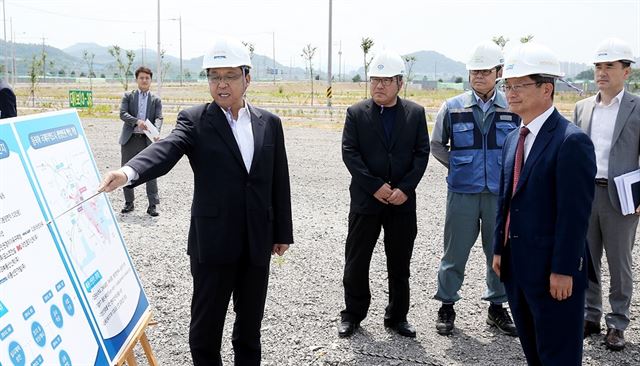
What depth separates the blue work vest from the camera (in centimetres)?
420

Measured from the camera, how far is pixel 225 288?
10.4ft

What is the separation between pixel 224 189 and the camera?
3.08 m

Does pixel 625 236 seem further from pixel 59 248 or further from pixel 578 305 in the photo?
pixel 59 248

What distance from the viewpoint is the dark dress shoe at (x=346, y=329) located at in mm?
4203

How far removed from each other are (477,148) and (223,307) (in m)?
2.22

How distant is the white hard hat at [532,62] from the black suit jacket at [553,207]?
0.22m

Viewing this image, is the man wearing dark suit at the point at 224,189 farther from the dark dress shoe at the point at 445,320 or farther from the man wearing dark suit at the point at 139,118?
the man wearing dark suit at the point at 139,118

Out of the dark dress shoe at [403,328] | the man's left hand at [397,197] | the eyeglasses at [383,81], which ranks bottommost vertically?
the dark dress shoe at [403,328]

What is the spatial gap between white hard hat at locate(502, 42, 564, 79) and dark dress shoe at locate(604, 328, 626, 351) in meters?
2.22

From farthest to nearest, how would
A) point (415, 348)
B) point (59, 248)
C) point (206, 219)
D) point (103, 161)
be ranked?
point (103, 161) → point (415, 348) → point (206, 219) → point (59, 248)

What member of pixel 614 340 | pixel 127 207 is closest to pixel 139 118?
pixel 127 207

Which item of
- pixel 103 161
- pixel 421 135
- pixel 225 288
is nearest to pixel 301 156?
pixel 103 161

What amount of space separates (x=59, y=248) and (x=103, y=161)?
32.8 ft

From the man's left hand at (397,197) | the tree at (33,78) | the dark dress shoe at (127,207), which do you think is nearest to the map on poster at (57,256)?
the man's left hand at (397,197)
